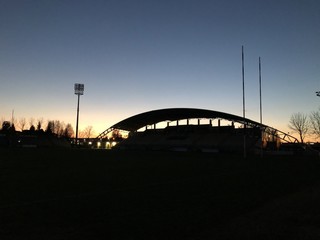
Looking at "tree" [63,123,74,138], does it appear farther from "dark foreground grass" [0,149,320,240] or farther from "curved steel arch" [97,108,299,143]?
"dark foreground grass" [0,149,320,240]

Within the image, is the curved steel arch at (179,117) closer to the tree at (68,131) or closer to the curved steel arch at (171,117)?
the curved steel arch at (171,117)

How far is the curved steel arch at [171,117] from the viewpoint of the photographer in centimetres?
6969

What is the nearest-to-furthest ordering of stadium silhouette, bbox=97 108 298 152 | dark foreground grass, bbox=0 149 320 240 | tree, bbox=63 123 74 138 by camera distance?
dark foreground grass, bbox=0 149 320 240
stadium silhouette, bbox=97 108 298 152
tree, bbox=63 123 74 138

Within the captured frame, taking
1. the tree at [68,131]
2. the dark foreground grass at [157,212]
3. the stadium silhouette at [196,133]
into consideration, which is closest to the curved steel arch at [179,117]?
the stadium silhouette at [196,133]

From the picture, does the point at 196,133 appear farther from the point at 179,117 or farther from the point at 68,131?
the point at 68,131

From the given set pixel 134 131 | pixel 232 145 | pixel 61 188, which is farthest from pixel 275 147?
pixel 61 188

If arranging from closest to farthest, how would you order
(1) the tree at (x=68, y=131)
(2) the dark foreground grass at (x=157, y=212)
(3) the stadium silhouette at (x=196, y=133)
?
1. (2) the dark foreground grass at (x=157, y=212)
2. (3) the stadium silhouette at (x=196, y=133)
3. (1) the tree at (x=68, y=131)

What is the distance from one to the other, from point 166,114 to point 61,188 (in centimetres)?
6708

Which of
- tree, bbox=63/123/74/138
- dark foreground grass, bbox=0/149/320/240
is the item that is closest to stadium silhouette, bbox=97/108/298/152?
dark foreground grass, bbox=0/149/320/240

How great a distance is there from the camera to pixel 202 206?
1004cm

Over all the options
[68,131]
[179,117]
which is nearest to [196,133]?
[179,117]

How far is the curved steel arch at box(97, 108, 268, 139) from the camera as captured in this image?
69688 mm

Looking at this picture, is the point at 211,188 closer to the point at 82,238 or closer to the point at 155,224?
the point at 155,224

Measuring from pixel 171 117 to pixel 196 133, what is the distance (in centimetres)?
838
